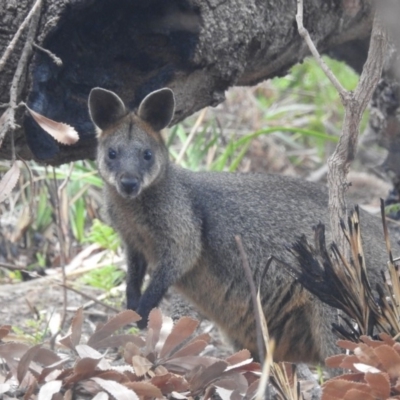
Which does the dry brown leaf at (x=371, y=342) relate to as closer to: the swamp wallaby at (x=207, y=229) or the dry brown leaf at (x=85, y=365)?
the dry brown leaf at (x=85, y=365)

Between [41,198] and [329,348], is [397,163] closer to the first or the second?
[329,348]

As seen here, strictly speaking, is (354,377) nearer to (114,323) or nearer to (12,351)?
(114,323)

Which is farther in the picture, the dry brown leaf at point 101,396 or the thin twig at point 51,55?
the thin twig at point 51,55

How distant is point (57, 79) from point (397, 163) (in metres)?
2.71

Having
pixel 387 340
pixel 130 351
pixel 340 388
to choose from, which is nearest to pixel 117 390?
pixel 130 351

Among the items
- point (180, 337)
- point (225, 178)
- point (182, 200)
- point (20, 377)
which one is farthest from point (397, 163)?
point (20, 377)

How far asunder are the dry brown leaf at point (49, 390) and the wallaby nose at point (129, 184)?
1730 mm

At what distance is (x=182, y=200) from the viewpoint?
5262 millimetres

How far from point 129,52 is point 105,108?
35 centimetres

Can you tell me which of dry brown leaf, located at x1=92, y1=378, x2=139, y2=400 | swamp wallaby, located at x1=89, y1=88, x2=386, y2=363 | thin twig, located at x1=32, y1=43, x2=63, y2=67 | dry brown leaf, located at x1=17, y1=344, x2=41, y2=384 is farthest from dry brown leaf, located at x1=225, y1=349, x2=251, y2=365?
thin twig, located at x1=32, y1=43, x2=63, y2=67

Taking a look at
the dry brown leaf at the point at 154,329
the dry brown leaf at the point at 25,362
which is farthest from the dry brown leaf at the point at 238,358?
the dry brown leaf at the point at 25,362

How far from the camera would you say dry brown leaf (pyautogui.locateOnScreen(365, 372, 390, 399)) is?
3043 mm

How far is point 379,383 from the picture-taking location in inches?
120

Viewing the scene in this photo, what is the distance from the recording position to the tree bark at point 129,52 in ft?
14.8
